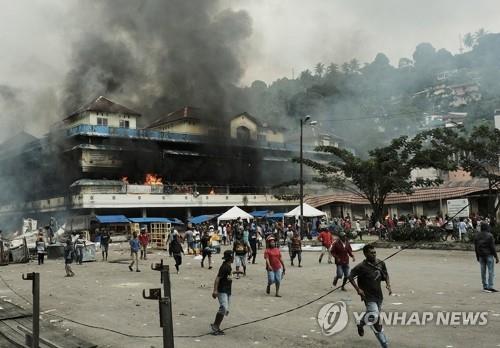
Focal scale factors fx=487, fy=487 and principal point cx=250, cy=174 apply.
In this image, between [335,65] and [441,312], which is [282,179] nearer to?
[441,312]

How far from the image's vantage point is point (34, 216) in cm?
4022

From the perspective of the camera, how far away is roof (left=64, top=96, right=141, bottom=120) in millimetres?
41719

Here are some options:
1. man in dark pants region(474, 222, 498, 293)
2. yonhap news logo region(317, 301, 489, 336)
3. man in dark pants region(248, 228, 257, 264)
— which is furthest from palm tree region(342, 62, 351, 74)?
yonhap news logo region(317, 301, 489, 336)

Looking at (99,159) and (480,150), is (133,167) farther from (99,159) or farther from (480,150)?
(480,150)

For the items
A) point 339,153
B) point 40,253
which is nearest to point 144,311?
point 40,253

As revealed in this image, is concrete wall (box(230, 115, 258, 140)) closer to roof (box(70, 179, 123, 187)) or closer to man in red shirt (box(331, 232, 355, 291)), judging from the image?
roof (box(70, 179, 123, 187))

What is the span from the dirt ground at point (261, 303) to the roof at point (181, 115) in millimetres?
28831

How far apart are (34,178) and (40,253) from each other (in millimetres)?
25677

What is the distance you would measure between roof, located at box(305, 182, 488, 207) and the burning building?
605 cm

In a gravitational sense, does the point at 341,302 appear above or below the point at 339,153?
below

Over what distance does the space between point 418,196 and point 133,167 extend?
23.3 meters

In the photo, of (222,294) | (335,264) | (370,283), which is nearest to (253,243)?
(335,264)

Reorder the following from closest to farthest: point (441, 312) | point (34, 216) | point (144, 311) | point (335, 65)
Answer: point (441, 312) → point (144, 311) → point (34, 216) → point (335, 65)

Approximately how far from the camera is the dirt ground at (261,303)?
6590 millimetres
